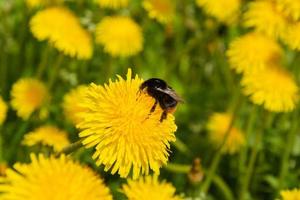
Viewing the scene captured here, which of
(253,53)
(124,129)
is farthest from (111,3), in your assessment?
(124,129)

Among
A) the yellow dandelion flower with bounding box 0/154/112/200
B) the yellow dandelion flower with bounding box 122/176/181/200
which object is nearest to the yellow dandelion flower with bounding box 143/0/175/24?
the yellow dandelion flower with bounding box 122/176/181/200

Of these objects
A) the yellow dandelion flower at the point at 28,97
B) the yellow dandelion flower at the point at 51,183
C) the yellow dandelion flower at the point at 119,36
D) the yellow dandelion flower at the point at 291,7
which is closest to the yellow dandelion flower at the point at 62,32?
the yellow dandelion flower at the point at 119,36

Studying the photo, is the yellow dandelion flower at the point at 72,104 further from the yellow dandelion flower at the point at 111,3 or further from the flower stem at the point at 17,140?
the yellow dandelion flower at the point at 111,3

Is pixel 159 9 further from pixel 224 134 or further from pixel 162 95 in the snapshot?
pixel 162 95

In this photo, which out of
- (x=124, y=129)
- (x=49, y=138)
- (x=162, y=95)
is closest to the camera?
(x=124, y=129)

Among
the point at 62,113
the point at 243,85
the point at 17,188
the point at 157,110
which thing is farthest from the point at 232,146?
the point at 17,188

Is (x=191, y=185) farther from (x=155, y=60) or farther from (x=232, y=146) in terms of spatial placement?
(x=155, y=60)
